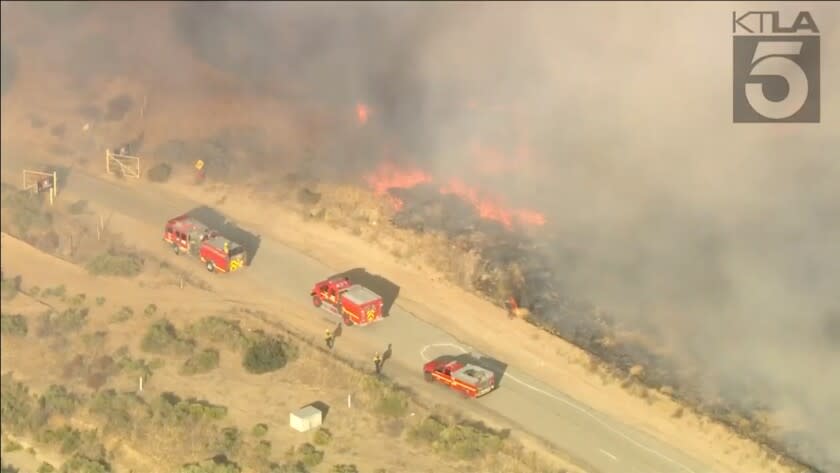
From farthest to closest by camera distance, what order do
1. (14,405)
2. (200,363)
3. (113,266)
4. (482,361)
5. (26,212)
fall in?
(26,212)
(113,266)
(482,361)
(200,363)
(14,405)

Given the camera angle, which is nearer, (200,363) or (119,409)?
(119,409)

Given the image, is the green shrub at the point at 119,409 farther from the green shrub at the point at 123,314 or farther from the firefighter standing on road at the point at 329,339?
the firefighter standing on road at the point at 329,339

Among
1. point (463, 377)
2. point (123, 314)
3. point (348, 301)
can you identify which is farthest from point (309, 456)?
point (123, 314)

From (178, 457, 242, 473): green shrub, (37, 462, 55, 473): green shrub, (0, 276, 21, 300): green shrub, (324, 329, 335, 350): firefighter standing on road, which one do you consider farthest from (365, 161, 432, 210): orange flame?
(37, 462, 55, 473): green shrub

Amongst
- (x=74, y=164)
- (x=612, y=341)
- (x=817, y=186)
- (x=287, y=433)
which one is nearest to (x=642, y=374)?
(x=612, y=341)

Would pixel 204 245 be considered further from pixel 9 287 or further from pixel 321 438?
pixel 321 438

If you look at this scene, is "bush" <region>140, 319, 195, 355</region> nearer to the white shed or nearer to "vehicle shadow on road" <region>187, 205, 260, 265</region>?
the white shed

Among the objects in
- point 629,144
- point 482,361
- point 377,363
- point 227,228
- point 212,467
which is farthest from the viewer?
point 629,144
